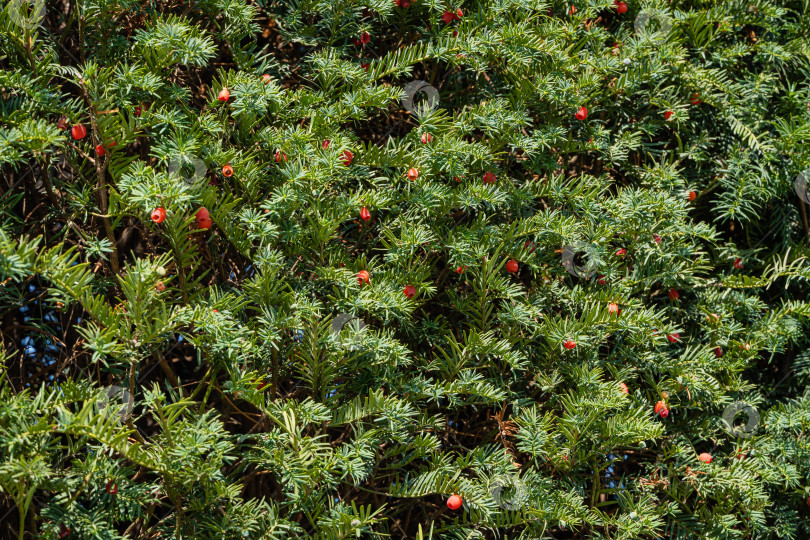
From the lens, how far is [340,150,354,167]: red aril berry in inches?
49.3

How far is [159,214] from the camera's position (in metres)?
1.06

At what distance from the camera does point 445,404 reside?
1419 mm

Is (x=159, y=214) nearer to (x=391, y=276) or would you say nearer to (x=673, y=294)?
(x=391, y=276)

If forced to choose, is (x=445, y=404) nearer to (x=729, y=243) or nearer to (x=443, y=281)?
(x=443, y=281)

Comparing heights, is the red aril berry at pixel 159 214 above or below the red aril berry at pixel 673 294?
above

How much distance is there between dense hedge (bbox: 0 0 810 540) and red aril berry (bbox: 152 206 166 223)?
0.04ft

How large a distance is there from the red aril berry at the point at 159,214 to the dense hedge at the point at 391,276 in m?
0.01

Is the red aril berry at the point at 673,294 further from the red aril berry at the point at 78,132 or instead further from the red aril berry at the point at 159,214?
the red aril berry at the point at 78,132

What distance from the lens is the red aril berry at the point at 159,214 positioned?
1.06 meters

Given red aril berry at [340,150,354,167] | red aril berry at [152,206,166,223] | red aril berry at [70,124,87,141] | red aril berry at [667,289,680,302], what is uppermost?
red aril berry at [70,124,87,141]

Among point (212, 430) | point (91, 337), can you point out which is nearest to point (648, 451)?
point (212, 430)

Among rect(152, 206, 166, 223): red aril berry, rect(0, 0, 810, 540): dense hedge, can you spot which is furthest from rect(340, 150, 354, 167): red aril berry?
rect(152, 206, 166, 223): red aril berry

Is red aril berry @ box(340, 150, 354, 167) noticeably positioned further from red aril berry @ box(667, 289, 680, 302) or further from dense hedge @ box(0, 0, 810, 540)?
red aril berry @ box(667, 289, 680, 302)

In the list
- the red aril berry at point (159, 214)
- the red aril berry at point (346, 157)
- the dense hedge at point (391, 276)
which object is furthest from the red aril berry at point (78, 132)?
the red aril berry at point (346, 157)
